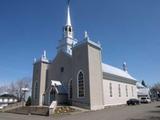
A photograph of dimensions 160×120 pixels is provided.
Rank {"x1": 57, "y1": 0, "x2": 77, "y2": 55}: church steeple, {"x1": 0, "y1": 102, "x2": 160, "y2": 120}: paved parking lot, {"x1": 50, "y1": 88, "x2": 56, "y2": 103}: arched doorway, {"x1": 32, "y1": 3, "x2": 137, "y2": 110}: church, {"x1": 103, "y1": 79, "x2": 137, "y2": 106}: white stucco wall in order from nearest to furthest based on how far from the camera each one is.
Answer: {"x1": 0, "y1": 102, "x2": 160, "y2": 120}: paved parking lot
{"x1": 32, "y1": 3, "x2": 137, "y2": 110}: church
{"x1": 50, "y1": 88, "x2": 56, "y2": 103}: arched doorway
{"x1": 103, "y1": 79, "x2": 137, "y2": 106}: white stucco wall
{"x1": 57, "y1": 0, "x2": 77, "y2": 55}: church steeple

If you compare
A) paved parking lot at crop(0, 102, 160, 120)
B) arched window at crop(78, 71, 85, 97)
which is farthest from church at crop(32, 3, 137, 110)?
paved parking lot at crop(0, 102, 160, 120)

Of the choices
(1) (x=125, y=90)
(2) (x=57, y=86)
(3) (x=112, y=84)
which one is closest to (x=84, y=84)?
(2) (x=57, y=86)

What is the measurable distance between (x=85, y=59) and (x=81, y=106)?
7361 mm

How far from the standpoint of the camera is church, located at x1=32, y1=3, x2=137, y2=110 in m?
28.0

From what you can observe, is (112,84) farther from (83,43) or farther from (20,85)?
(20,85)

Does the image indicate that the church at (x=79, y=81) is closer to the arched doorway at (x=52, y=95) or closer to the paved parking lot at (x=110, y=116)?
the arched doorway at (x=52, y=95)

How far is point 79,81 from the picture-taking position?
29234 millimetres

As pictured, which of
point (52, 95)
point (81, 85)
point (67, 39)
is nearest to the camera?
point (81, 85)

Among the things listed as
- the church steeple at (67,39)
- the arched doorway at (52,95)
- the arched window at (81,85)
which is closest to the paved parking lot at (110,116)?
the arched window at (81,85)

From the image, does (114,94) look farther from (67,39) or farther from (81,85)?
(67,39)

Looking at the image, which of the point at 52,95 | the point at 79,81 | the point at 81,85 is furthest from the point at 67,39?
the point at 81,85

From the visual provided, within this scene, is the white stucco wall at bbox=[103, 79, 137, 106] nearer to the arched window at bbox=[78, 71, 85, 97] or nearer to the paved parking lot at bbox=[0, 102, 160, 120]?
the arched window at bbox=[78, 71, 85, 97]

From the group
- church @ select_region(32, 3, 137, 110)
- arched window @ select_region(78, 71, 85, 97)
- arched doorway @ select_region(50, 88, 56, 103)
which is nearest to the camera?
church @ select_region(32, 3, 137, 110)

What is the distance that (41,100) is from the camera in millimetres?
36062
